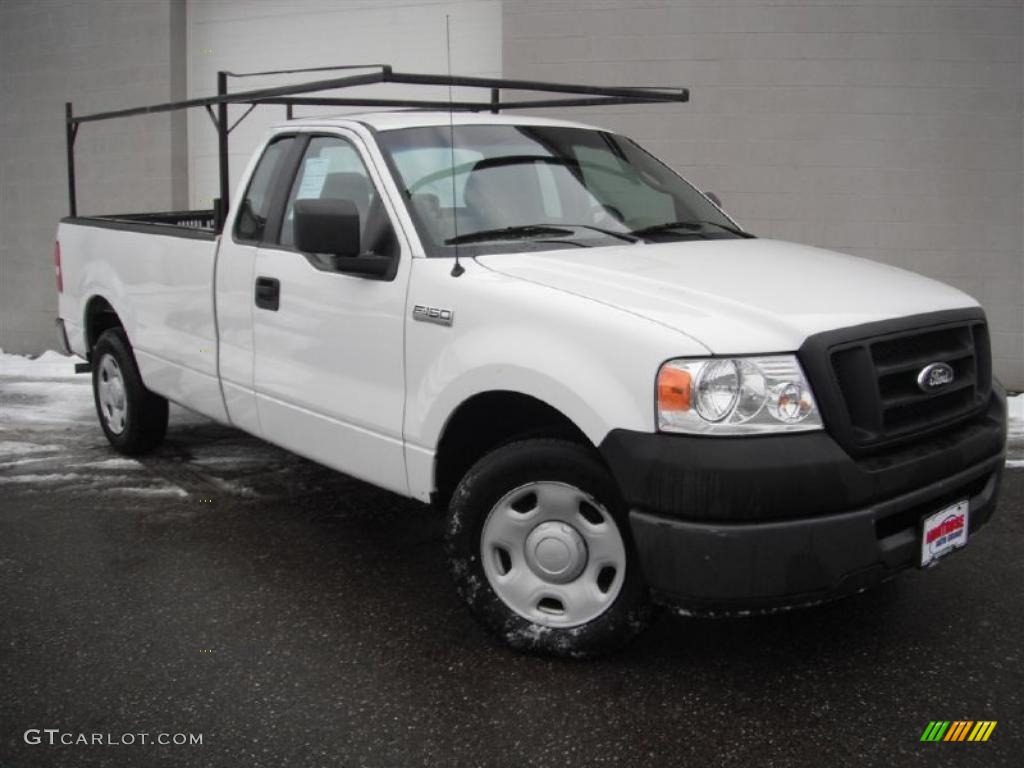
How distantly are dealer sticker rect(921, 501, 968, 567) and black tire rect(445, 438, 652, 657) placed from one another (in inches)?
35.2

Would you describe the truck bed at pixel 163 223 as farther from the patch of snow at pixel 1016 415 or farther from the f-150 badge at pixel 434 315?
the patch of snow at pixel 1016 415

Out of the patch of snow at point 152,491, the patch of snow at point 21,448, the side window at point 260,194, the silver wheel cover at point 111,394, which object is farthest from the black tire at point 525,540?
the patch of snow at point 21,448

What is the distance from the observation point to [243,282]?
496cm

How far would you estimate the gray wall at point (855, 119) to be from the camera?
27.3 feet

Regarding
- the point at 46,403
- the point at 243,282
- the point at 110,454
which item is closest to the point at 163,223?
the point at 110,454

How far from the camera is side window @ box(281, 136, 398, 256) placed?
13.9 feet

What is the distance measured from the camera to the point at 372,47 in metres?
9.76

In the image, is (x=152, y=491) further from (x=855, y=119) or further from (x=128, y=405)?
(x=855, y=119)

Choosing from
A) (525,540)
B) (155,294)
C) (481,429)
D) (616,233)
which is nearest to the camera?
(525,540)

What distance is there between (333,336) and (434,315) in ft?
2.19

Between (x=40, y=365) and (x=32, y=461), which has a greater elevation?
(x=40, y=365)

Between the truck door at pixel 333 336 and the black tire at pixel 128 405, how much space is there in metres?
1.73

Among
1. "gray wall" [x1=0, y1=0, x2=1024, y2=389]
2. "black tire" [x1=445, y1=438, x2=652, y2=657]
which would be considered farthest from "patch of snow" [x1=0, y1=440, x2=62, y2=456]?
"gray wall" [x1=0, y1=0, x2=1024, y2=389]

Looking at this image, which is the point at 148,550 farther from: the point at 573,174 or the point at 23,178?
the point at 23,178
